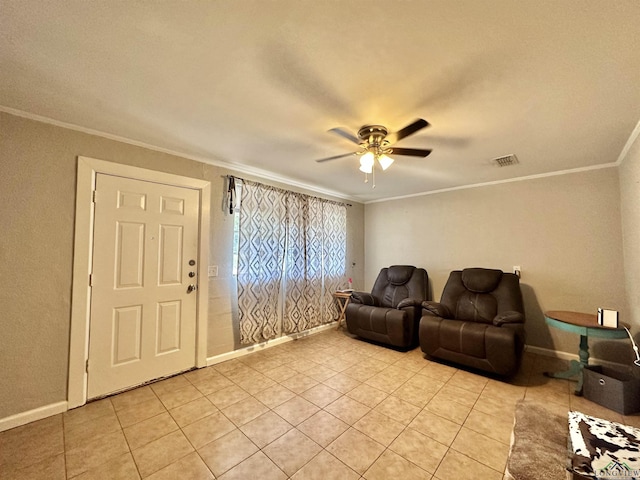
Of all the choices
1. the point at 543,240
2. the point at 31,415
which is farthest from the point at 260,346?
the point at 543,240

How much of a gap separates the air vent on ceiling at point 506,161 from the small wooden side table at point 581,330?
174cm

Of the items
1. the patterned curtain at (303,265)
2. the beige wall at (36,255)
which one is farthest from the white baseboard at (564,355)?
the beige wall at (36,255)

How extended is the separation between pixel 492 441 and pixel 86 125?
4008 mm

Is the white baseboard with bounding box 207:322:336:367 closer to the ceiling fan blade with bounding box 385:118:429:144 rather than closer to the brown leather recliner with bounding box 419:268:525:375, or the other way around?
the brown leather recliner with bounding box 419:268:525:375

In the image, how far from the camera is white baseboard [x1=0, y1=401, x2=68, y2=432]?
1929 millimetres

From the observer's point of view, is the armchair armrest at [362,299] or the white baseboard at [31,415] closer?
the white baseboard at [31,415]

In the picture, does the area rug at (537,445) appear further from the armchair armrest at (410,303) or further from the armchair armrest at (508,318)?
the armchair armrest at (410,303)

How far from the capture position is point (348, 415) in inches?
83.2

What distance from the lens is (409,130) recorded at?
6.19 ft

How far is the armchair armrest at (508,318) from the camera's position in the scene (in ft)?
9.15

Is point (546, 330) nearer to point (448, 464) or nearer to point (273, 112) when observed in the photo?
point (448, 464)

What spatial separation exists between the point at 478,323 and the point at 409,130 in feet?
8.06

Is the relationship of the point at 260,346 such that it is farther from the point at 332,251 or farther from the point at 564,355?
the point at 564,355

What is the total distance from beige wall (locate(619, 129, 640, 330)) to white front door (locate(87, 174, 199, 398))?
4278mm
